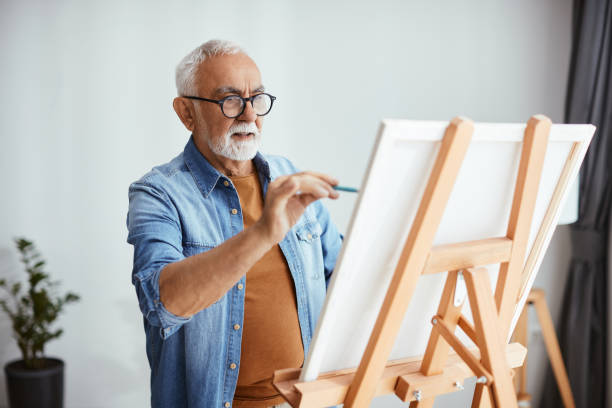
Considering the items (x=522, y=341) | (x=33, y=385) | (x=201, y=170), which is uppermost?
(x=201, y=170)

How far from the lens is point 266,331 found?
4.39 feet

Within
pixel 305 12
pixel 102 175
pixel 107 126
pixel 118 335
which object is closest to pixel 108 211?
pixel 102 175

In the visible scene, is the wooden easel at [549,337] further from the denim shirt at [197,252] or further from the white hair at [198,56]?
the white hair at [198,56]

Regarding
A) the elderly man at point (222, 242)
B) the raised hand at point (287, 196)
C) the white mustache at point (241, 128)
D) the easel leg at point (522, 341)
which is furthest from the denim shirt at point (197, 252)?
the easel leg at point (522, 341)

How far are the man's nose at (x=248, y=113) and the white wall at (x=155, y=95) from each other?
1569 millimetres

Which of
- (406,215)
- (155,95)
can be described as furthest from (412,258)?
(155,95)

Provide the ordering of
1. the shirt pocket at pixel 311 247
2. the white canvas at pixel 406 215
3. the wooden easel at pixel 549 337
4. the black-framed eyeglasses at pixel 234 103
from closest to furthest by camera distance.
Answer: the white canvas at pixel 406 215, the black-framed eyeglasses at pixel 234 103, the shirt pocket at pixel 311 247, the wooden easel at pixel 549 337

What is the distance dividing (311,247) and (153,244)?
19.6 inches

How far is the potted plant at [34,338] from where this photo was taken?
8.66 ft

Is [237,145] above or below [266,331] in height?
above

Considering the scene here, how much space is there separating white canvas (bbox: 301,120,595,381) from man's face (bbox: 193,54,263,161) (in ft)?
1.74

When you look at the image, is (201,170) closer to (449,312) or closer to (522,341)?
(449,312)

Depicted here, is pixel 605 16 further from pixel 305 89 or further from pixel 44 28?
pixel 44 28

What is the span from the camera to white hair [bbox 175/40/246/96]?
52.9 inches
